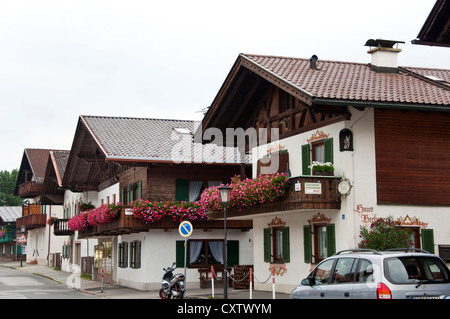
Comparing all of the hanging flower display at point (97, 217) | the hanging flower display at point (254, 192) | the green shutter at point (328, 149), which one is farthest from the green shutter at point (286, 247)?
the hanging flower display at point (97, 217)

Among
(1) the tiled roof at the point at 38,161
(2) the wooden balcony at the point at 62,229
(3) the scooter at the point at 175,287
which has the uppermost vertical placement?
(1) the tiled roof at the point at 38,161

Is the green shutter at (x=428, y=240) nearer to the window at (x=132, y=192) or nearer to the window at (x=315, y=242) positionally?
the window at (x=315, y=242)

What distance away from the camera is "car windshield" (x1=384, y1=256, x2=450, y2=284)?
12.0 meters

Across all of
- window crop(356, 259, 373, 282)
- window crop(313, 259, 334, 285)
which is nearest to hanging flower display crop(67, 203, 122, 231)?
window crop(313, 259, 334, 285)

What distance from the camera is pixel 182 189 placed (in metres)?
33.5

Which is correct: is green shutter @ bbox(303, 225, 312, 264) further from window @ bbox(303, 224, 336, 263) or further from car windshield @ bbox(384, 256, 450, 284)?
car windshield @ bbox(384, 256, 450, 284)

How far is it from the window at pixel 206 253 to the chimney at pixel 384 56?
39.5ft

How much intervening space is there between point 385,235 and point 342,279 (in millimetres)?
7655

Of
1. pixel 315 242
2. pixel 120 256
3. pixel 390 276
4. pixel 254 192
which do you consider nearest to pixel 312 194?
pixel 315 242

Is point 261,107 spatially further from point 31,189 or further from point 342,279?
point 31,189

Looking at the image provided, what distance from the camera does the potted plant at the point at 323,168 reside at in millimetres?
21688
